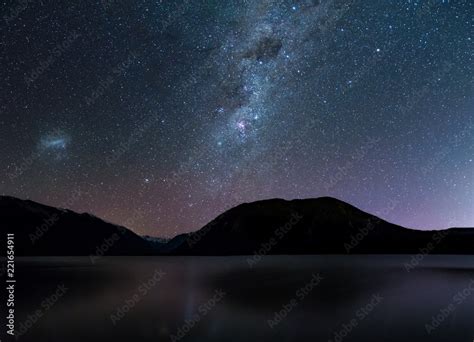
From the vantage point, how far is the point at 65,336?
63.9ft

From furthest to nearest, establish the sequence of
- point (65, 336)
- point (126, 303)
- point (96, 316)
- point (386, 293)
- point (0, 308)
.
Answer: point (386, 293) → point (126, 303) → point (0, 308) → point (96, 316) → point (65, 336)

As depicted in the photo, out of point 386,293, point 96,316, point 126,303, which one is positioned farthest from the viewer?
point 386,293

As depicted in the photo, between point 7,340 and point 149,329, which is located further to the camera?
point 149,329

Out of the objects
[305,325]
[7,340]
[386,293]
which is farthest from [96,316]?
[386,293]

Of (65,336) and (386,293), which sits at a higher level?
(65,336)

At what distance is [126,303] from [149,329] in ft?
40.6

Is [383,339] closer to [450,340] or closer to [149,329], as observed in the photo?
[450,340]

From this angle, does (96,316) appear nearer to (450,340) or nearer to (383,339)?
(383,339)

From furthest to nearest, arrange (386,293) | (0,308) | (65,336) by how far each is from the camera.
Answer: (386,293) < (0,308) < (65,336)

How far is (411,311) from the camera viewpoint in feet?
88.3

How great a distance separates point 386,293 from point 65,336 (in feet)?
98.2

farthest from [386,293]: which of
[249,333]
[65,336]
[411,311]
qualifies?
[65,336]

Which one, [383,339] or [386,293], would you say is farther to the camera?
[386,293]

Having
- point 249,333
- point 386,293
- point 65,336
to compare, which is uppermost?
point 65,336
